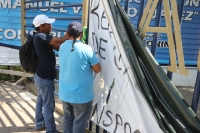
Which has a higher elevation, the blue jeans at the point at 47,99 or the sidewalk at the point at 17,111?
the blue jeans at the point at 47,99

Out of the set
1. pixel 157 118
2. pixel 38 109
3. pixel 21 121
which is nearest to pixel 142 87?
pixel 157 118

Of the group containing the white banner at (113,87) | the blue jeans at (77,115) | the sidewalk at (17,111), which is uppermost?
the white banner at (113,87)

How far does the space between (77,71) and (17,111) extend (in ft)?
7.48

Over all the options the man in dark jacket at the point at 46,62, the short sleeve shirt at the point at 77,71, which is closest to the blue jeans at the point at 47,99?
the man in dark jacket at the point at 46,62

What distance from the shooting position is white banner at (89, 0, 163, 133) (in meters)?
2.41

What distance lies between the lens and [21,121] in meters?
4.14

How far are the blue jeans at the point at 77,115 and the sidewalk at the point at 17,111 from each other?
2.82 feet

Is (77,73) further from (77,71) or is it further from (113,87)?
(113,87)

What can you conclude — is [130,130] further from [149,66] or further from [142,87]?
[149,66]

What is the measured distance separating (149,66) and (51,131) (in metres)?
1.79

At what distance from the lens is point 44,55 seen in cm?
328

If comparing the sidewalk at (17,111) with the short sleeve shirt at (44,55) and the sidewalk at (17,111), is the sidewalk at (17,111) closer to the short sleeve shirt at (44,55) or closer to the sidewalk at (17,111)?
the sidewalk at (17,111)

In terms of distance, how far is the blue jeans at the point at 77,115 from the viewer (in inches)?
113

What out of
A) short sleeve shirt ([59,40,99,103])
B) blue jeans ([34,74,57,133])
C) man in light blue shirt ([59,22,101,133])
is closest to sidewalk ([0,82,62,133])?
blue jeans ([34,74,57,133])
